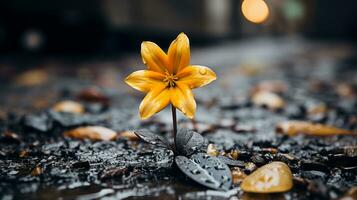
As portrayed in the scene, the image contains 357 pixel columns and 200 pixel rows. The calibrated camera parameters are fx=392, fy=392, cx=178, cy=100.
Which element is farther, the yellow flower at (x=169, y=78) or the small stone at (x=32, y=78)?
the small stone at (x=32, y=78)

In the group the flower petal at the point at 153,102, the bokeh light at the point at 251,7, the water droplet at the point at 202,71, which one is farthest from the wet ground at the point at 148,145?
the bokeh light at the point at 251,7

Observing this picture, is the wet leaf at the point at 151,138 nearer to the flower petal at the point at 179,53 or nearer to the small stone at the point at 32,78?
the flower petal at the point at 179,53

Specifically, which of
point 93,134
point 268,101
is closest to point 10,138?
point 93,134

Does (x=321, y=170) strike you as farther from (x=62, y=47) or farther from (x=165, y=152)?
(x=62, y=47)

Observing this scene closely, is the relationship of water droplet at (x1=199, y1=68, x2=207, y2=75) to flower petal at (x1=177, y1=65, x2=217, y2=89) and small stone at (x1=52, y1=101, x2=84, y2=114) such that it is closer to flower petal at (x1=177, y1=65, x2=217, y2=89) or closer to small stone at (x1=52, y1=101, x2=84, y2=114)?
flower petal at (x1=177, y1=65, x2=217, y2=89)

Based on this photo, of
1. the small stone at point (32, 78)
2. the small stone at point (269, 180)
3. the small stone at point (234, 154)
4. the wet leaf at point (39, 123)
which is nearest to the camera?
the small stone at point (269, 180)

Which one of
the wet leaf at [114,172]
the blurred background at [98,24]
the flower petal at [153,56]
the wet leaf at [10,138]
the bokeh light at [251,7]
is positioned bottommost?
the wet leaf at [114,172]
